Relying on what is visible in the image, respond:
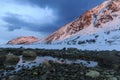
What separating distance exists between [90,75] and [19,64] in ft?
31.1

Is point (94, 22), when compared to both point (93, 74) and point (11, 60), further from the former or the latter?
point (93, 74)

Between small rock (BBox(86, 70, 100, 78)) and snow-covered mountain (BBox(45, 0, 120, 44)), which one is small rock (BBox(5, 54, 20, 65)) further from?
snow-covered mountain (BBox(45, 0, 120, 44))

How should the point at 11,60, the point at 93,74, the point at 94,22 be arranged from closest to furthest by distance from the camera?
the point at 93,74 → the point at 11,60 → the point at 94,22

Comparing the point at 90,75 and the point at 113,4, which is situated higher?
the point at 113,4

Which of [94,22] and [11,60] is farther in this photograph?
[94,22]

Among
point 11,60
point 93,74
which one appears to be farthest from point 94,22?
point 93,74

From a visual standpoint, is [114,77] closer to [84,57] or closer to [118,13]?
[84,57]

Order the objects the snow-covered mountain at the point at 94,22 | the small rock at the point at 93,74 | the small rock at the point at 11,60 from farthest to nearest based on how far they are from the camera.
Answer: the snow-covered mountain at the point at 94,22, the small rock at the point at 11,60, the small rock at the point at 93,74

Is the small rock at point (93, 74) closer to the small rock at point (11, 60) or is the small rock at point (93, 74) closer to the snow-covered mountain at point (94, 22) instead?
the small rock at point (11, 60)

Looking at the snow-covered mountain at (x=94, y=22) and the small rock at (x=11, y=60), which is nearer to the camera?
the small rock at (x=11, y=60)

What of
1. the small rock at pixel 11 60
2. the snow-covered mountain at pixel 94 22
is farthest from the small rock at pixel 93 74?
the snow-covered mountain at pixel 94 22

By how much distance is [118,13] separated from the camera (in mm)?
163000

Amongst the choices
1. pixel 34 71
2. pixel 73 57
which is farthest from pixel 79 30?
pixel 34 71

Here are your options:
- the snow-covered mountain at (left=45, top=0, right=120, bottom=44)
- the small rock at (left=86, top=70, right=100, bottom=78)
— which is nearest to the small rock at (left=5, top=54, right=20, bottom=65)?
the small rock at (left=86, top=70, right=100, bottom=78)
